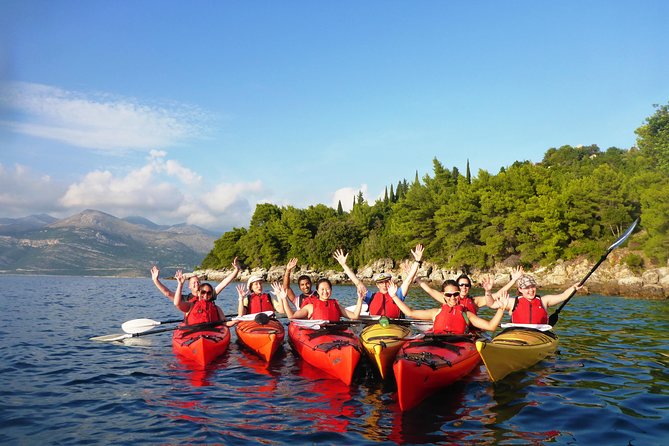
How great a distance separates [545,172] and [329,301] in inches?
1834

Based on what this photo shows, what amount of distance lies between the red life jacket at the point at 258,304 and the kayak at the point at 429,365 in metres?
5.27

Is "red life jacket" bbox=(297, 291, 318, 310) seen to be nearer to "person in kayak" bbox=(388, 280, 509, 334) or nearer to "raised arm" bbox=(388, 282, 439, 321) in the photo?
"raised arm" bbox=(388, 282, 439, 321)

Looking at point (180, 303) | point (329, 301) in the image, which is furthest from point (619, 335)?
point (180, 303)

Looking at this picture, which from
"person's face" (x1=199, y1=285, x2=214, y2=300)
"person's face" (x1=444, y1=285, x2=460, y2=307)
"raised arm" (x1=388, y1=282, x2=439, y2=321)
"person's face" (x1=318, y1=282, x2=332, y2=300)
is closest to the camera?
"person's face" (x1=444, y1=285, x2=460, y2=307)

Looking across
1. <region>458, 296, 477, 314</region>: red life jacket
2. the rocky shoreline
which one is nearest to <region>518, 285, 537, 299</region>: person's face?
<region>458, 296, 477, 314</region>: red life jacket

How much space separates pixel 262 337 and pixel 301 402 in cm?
332

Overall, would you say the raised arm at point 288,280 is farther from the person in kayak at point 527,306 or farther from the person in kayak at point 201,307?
the person in kayak at point 527,306

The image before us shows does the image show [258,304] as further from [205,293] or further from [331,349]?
[331,349]

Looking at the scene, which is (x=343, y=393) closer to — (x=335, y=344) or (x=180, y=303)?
(x=335, y=344)

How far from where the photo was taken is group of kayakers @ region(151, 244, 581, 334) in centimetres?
936

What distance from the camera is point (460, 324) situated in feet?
30.5

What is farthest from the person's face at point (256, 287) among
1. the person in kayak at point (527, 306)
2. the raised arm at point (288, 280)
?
the person in kayak at point (527, 306)

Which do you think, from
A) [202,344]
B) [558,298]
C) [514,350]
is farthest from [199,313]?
[558,298]

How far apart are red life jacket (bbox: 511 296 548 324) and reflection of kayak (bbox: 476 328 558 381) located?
35 centimetres
